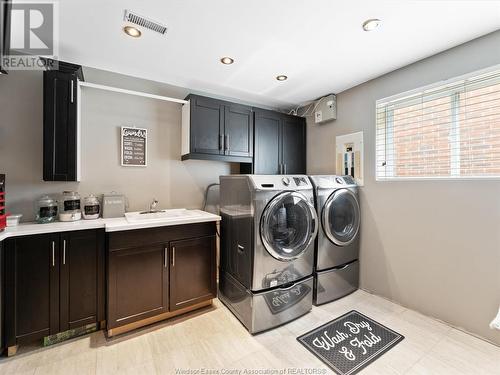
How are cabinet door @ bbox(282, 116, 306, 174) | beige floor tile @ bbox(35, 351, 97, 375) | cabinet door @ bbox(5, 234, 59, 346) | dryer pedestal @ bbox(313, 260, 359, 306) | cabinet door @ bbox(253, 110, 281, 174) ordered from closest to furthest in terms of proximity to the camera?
beige floor tile @ bbox(35, 351, 97, 375) → cabinet door @ bbox(5, 234, 59, 346) → dryer pedestal @ bbox(313, 260, 359, 306) → cabinet door @ bbox(253, 110, 281, 174) → cabinet door @ bbox(282, 116, 306, 174)

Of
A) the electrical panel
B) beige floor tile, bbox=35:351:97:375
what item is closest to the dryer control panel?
the electrical panel

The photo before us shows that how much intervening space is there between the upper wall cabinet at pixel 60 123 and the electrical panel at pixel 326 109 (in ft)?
8.72

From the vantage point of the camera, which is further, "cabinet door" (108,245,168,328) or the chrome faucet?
the chrome faucet

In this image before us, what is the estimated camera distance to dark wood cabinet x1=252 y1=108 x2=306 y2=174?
287cm

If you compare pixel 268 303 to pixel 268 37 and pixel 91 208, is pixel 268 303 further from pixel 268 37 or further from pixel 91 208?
pixel 268 37

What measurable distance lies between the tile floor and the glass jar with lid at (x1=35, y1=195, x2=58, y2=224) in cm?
97

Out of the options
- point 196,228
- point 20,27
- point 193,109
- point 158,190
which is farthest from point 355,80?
point 20,27

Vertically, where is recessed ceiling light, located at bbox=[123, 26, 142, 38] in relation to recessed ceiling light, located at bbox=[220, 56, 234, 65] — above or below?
below

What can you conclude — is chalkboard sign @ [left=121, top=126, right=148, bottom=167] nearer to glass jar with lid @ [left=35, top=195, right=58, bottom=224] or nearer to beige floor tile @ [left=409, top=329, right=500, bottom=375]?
glass jar with lid @ [left=35, top=195, right=58, bottom=224]

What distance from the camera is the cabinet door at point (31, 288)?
62.3 inches

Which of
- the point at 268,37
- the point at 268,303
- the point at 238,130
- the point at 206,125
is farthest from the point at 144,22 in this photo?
the point at 268,303

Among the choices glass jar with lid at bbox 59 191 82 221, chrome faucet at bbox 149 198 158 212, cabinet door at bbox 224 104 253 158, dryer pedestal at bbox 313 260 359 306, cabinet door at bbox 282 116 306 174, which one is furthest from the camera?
cabinet door at bbox 282 116 306 174

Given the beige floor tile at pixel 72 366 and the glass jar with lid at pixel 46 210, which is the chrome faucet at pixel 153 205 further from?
the beige floor tile at pixel 72 366

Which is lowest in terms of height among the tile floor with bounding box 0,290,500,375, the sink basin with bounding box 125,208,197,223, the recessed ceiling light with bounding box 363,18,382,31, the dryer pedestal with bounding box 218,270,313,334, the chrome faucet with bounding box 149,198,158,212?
the tile floor with bounding box 0,290,500,375
